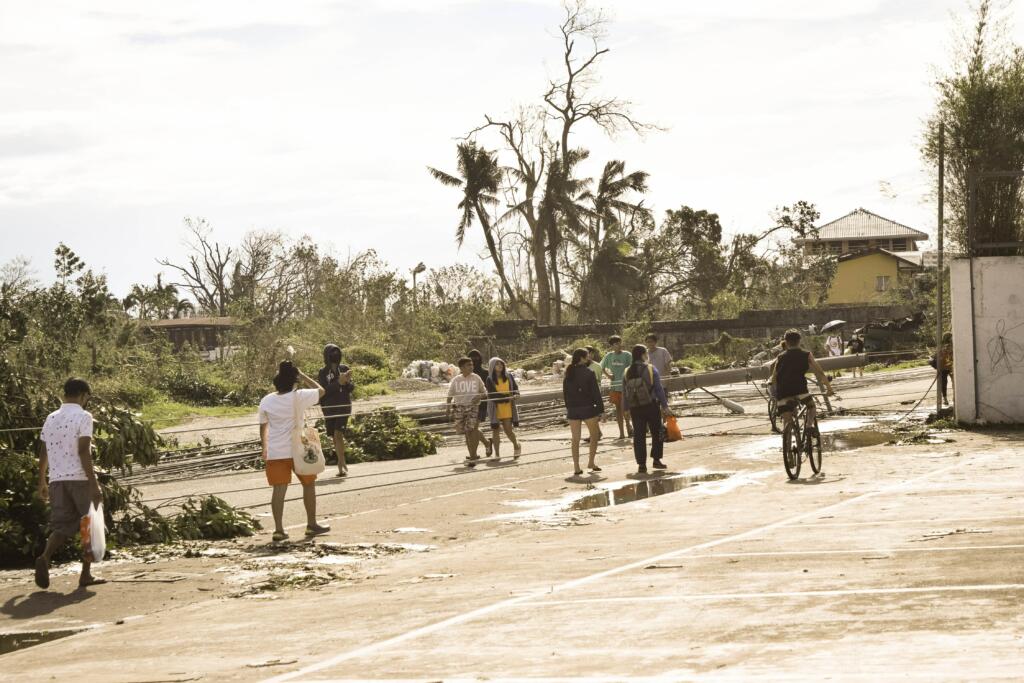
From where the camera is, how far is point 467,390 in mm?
19781

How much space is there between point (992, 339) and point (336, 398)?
10.5 meters

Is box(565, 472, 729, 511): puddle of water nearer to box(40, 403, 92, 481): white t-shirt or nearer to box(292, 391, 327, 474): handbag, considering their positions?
box(292, 391, 327, 474): handbag

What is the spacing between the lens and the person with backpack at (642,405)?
17.3 m

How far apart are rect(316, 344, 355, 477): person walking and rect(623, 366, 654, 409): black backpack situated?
3988 mm

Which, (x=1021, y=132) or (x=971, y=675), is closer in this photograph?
(x=971, y=675)

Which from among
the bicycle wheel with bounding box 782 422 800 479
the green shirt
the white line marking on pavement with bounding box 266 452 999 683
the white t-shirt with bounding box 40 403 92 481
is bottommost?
the white line marking on pavement with bounding box 266 452 999 683

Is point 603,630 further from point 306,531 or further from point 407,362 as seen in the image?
point 407,362

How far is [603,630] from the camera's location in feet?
25.0

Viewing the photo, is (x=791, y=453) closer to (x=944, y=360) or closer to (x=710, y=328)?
(x=944, y=360)

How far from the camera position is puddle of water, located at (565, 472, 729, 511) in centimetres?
1452

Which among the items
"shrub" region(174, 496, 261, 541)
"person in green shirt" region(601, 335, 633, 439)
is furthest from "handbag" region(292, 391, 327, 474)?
"person in green shirt" region(601, 335, 633, 439)

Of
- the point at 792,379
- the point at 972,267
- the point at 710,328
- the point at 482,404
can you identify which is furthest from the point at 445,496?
the point at 710,328

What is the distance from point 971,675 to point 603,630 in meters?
2.41

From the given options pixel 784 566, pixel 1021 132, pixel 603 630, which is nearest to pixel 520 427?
pixel 1021 132
